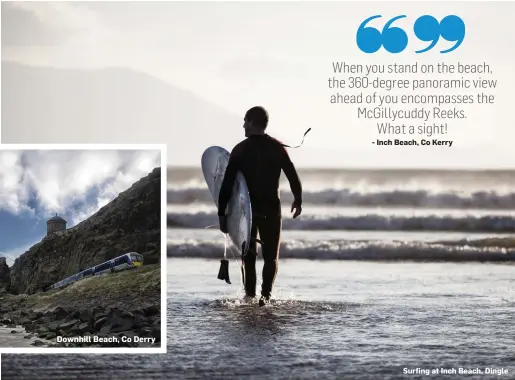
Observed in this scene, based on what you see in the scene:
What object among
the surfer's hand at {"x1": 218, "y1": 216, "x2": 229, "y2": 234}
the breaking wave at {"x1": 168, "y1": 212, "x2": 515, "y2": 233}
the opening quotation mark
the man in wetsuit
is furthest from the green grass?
the opening quotation mark

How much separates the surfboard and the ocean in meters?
0.12

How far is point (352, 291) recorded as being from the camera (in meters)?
8.33

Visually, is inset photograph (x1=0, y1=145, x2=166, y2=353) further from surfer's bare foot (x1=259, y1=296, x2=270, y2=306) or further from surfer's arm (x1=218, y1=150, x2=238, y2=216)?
surfer's bare foot (x1=259, y1=296, x2=270, y2=306)

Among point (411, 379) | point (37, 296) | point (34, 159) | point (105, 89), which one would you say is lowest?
point (411, 379)

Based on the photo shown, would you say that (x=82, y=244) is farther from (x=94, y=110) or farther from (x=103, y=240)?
(x=94, y=110)

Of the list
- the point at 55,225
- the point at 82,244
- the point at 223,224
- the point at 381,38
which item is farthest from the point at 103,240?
the point at 381,38

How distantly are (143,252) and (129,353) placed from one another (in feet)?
2.27

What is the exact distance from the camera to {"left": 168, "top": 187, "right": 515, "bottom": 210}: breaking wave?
28.4ft

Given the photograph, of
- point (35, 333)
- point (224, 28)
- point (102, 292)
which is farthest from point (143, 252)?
point (224, 28)

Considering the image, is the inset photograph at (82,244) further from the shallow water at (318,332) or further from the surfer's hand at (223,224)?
the surfer's hand at (223,224)

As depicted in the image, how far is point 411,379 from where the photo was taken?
7.67 metres

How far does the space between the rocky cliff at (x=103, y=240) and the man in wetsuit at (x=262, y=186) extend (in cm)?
49

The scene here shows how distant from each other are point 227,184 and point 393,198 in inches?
67.1

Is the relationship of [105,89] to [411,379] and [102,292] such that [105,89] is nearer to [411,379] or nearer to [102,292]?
[102,292]
